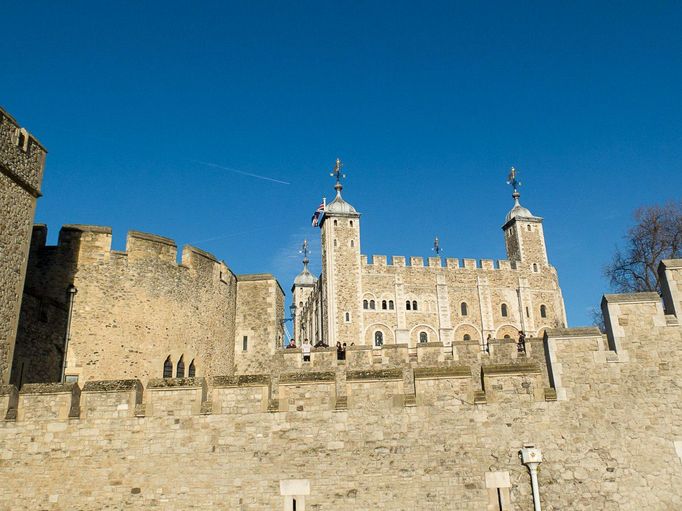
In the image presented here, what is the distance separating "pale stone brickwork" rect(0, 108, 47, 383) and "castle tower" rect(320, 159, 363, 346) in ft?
166

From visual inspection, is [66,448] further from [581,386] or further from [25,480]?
[581,386]

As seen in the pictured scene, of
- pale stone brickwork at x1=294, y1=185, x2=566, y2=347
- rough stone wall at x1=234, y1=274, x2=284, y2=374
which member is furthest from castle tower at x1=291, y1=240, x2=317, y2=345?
rough stone wall at x1=234, y1=274, x2=284, y2=374

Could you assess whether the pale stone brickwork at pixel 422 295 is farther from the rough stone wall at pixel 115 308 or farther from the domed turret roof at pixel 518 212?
the rough stone wall at pixel 115 308

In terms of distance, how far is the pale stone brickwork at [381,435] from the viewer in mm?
9953

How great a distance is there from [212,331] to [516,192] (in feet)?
225

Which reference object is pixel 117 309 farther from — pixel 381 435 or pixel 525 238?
pixel 525 238

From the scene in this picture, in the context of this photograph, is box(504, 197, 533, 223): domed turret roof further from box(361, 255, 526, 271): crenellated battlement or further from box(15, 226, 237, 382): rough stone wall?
box(15, 226, 237, 382): rough stone wall

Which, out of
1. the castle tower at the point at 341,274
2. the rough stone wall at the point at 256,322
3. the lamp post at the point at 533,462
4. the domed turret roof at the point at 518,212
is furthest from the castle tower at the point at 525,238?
the lamp post at the point at 533,462

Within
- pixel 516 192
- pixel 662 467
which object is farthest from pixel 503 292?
pixel 662 467

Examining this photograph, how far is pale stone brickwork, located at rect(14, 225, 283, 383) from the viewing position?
14416 mm

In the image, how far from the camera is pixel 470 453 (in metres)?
10.1

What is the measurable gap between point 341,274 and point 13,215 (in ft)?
173

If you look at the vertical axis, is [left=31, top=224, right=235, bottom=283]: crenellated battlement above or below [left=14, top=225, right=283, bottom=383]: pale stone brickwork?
above

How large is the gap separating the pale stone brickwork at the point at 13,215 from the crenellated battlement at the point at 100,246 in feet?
8.80
